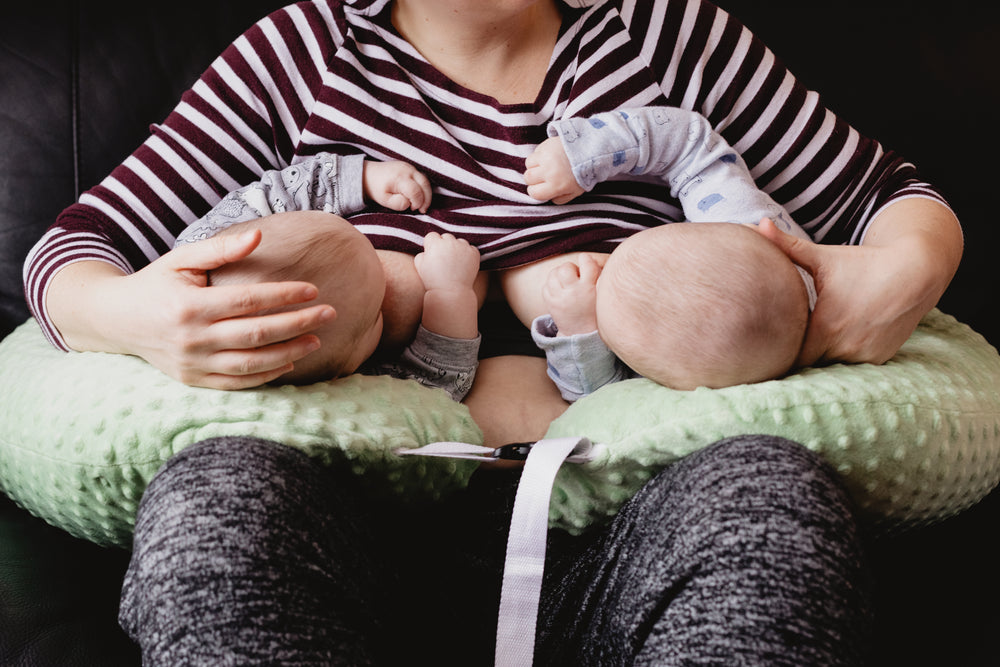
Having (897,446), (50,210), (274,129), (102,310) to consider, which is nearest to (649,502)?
(897,446)

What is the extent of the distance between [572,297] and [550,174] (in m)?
0.15

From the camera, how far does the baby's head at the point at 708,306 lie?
0.64 m

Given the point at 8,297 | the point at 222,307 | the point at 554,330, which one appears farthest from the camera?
the point at 8,297

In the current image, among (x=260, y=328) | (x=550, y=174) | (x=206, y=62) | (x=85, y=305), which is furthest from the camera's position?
(x=206, y=62)

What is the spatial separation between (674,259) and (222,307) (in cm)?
38

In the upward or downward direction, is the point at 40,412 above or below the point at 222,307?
below

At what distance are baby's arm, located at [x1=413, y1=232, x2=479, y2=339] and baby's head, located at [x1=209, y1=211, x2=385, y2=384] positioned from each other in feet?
0.40

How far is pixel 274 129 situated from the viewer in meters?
0.94

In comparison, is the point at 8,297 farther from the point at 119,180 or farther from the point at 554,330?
the point at 554,330

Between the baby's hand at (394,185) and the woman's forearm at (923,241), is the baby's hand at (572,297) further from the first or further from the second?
the woman's forearm at (923,241)

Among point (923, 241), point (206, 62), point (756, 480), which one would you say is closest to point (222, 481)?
point (756, 480)

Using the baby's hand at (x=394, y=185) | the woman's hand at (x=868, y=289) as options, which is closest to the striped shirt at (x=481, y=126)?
the baby's hand at (x=394, y=185)

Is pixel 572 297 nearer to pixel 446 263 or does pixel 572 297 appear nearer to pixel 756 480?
pixel 446 263

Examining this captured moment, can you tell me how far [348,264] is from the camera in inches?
26.5
